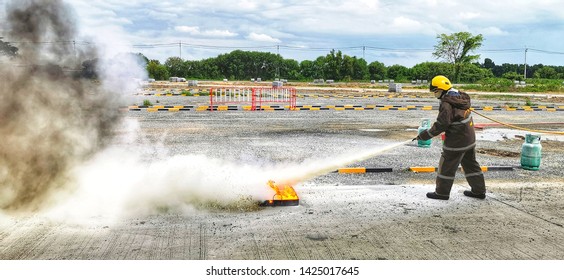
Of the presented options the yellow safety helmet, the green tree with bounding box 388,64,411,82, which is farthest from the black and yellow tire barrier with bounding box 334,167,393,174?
the green tree with bounding box 388,64,411,82

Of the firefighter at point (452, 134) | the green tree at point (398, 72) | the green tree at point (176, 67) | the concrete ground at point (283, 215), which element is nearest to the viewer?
the concrete ground at point (283, 215)

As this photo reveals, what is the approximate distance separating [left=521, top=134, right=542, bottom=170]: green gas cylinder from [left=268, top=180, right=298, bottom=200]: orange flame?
5.13 metres

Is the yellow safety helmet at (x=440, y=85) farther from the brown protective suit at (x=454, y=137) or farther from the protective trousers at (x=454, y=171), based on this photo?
the protective trousers at (x=454, y=171)

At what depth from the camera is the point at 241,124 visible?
54.7 ft

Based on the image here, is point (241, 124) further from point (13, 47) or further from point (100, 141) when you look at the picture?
point (13, 47)

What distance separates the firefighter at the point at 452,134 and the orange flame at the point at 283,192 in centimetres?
203

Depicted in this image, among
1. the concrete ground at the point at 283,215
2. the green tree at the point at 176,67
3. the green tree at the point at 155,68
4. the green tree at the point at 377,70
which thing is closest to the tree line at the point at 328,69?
the green tree at the point at 377,70

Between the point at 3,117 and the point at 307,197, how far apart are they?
13.7 ft

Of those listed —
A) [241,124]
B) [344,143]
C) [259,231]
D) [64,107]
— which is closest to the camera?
[259,231]

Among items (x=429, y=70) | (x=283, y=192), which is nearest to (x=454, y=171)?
(x=283, y=192)

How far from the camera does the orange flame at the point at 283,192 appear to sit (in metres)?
6.65

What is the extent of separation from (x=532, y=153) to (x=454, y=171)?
335 centimetres

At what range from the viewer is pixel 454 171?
6.89 meters
